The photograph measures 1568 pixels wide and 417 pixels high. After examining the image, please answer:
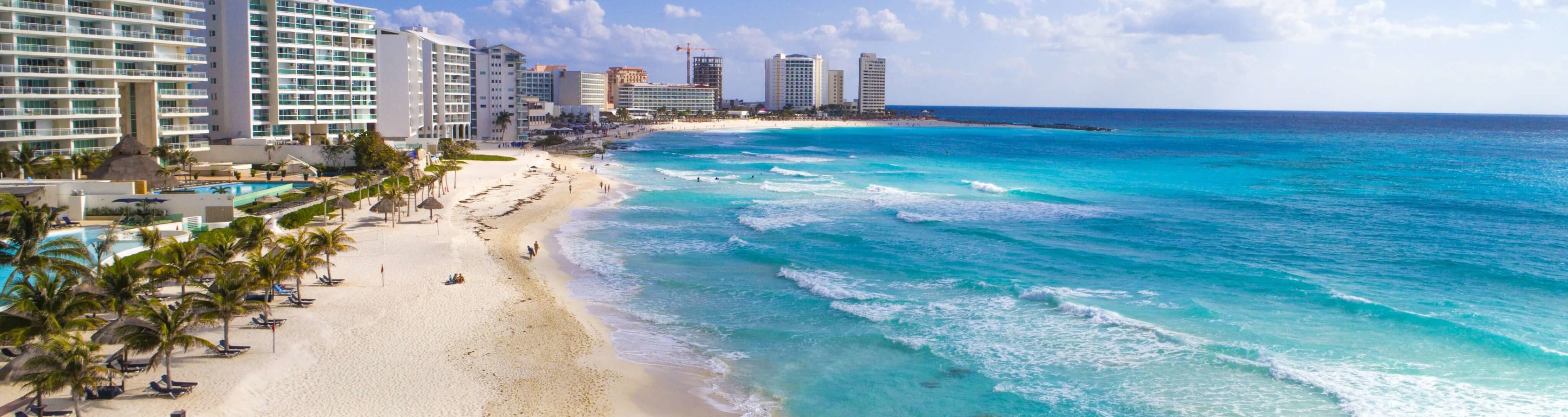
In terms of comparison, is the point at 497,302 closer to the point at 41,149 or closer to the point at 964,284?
the point at 964,284

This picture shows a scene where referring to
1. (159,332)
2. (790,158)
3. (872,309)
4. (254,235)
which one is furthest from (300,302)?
(790,158)

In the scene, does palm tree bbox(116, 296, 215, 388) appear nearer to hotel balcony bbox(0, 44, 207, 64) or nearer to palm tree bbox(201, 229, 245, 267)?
palm tree bbox(201, 229, 245, 267)

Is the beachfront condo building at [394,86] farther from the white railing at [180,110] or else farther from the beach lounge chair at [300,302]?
the beach lounge chair at [300,302]

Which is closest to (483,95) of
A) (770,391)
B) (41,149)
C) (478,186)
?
(478,186)

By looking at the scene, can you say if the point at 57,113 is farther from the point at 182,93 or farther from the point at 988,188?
the point at 988,188

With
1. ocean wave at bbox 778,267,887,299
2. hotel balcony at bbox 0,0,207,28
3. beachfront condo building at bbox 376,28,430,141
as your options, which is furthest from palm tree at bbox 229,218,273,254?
beachfront condo building at bbox 376,28,430,141

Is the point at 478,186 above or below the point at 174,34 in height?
below
